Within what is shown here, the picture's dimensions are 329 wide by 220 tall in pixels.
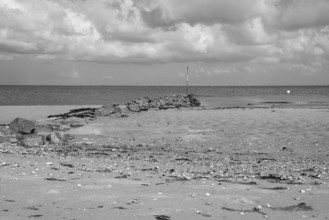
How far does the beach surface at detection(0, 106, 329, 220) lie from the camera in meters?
6.92

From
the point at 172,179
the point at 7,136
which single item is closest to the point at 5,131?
the point at 7,136

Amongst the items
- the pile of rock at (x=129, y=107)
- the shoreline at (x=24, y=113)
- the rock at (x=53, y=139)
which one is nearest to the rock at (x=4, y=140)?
the rock at (x=53, y=139)

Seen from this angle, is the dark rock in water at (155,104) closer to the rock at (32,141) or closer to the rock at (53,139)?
the rock at (53,139)

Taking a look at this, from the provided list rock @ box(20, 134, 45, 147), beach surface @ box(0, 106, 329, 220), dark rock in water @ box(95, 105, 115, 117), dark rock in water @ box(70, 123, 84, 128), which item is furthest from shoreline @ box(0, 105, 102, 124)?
beach surface @ box(0, 106, 329, 220)

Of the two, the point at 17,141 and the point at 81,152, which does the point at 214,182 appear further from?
the point at 17,141

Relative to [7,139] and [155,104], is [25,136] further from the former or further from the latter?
[155,104]

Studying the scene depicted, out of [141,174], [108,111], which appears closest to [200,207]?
[141,174]

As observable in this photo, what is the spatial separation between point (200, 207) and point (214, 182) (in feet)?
6.79

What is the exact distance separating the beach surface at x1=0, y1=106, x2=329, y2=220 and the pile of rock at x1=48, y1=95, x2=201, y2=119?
1223cm

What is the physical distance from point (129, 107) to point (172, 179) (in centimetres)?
2661

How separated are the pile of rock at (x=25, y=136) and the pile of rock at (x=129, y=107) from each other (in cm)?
1025

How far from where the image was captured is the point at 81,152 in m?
15.1

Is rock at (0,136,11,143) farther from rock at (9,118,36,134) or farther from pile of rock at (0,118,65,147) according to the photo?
rock at (9,118,36,134)

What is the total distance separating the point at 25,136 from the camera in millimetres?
16984
